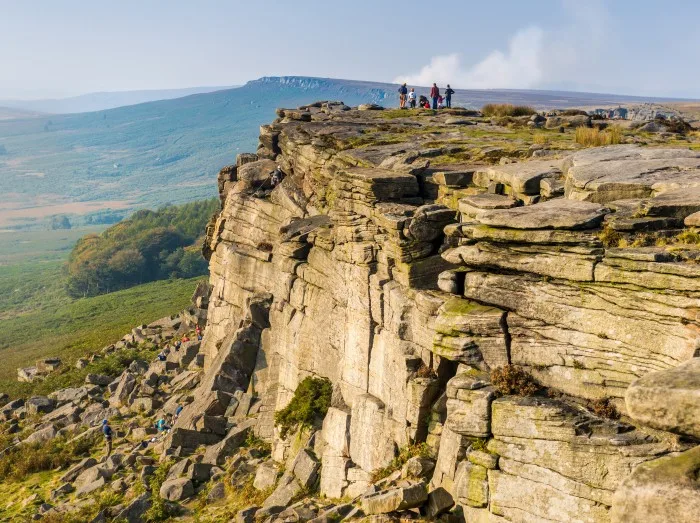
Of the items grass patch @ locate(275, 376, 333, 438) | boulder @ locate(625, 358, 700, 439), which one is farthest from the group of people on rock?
boulder @ locate(625, 358, 700, 439)

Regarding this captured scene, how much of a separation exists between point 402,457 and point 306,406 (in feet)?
27.2

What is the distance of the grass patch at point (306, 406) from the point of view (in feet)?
107

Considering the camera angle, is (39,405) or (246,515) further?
(39,405)

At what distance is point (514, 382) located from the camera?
20.8 metres

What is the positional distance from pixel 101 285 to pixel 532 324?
163643 mm

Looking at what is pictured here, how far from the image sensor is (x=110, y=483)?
120ft

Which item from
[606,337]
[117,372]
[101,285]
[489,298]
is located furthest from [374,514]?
[101,285]

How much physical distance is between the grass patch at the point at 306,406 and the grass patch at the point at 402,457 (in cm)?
642

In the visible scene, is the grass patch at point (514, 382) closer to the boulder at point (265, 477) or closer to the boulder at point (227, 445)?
the boulder at point (265, 477)

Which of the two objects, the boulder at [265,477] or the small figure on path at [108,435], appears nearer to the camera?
the boulder at [265,477]

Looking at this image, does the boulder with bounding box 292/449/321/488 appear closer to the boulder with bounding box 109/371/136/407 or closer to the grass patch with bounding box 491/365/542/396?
the grass patch with bounding box 491/365/542/396

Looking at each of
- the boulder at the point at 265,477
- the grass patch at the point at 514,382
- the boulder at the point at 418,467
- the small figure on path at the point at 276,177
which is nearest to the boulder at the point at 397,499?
the boulder at the point at 418,467

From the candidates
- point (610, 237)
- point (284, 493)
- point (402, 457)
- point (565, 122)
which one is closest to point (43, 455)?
point (284, 493)

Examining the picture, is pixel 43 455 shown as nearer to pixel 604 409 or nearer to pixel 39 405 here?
pixel 39 405
